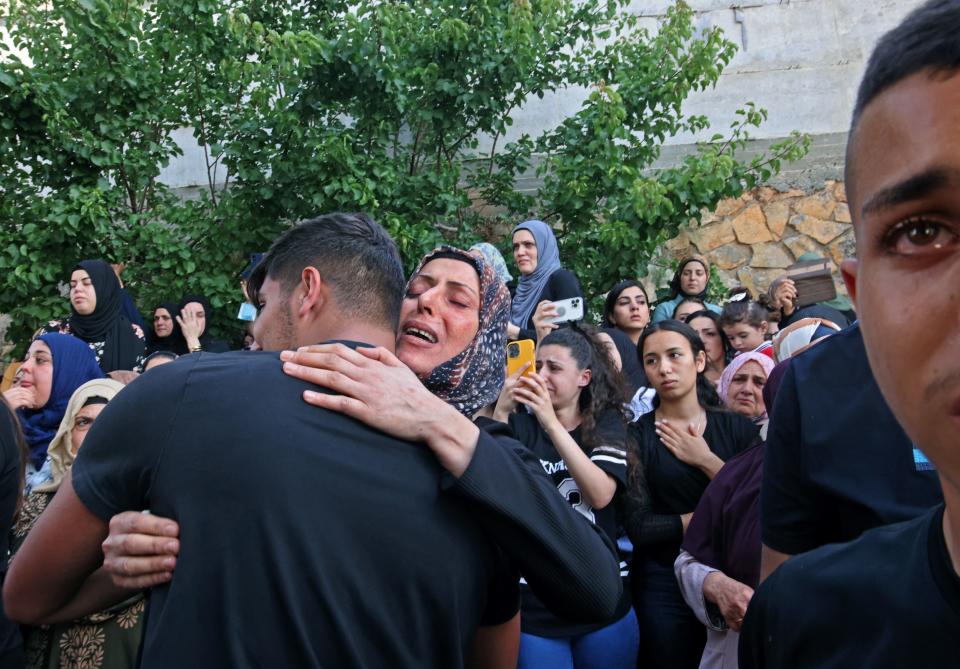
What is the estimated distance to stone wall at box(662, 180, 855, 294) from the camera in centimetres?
926

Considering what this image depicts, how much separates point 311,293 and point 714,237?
27.0ft

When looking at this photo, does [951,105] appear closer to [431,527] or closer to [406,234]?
[431,527]

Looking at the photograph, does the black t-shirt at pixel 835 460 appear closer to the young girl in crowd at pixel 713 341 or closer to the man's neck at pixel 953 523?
the man's neck at pixel 953 523

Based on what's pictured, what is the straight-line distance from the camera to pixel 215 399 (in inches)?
59.4

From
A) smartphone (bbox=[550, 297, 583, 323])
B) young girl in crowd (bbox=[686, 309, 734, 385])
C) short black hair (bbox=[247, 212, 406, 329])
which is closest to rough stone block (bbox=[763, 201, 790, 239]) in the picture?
young girl in crowd (bbox=[686, 309, 734, 385])

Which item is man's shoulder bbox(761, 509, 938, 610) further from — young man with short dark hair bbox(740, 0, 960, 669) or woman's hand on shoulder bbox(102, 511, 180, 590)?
woman's hand on shoulder bbox(102, 511, 180, 590)

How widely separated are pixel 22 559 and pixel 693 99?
9.15 metres

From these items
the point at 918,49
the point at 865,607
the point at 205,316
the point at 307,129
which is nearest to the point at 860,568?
the point at 865,607

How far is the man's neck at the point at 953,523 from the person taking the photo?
38.8 inches

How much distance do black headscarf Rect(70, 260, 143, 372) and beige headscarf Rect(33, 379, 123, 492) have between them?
2.25 meters

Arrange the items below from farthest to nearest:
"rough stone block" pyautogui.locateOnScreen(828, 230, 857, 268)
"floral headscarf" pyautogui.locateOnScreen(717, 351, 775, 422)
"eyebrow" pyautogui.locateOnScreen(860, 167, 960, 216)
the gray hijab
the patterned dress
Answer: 1. "rough stone block" pyautogui.locateOnScreen(828, 230, 857, 268)
2. the gray hijab
3. "floral headscarf" pyautogui.locateOnScreen(717, 351, 775, 422)
4. the patterned dress
5. "eyebrow" pyautogui.locateOnScreen(860, 167, 960, 216)

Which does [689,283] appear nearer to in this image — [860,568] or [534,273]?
[534,273]

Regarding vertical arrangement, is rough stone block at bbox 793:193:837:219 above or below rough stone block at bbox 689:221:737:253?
above

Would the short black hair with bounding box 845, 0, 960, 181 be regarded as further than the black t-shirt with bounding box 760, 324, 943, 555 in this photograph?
No
